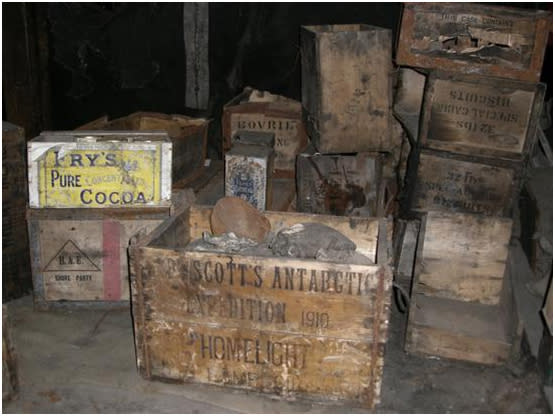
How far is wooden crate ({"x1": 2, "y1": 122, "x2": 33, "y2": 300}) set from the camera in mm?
3904

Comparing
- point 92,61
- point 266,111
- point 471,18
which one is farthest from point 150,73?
point 471,18

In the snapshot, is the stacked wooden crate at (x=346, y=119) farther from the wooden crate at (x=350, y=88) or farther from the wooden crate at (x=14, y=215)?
the wooden crate at (x=14, y=215)

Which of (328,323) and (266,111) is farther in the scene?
(266,111)

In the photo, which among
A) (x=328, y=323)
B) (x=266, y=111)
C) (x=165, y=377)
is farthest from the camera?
(x=266, y=111)

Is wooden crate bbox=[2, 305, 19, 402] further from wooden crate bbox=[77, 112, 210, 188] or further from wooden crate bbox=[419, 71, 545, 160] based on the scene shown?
wooden crate bbox=[419, 71, 545, 160]

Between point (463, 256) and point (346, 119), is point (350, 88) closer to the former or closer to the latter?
point (346, 119)

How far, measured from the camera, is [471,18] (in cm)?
429

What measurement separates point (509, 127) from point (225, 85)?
2.97 m

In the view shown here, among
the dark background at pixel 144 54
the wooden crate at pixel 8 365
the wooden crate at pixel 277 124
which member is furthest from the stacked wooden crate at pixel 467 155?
the wooden crate at pixel 8 365

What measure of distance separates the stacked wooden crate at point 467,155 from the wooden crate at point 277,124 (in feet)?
4.23

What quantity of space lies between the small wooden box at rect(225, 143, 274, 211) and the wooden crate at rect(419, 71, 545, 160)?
1223mm

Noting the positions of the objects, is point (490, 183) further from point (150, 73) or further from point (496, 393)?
point (150, 73)

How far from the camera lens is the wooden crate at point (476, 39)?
4176 mm

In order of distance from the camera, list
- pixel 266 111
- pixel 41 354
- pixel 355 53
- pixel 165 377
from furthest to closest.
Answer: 1. pixel 266 111
2. pixel 355 53
3. pixel 41 354
4. pixel 165 377
